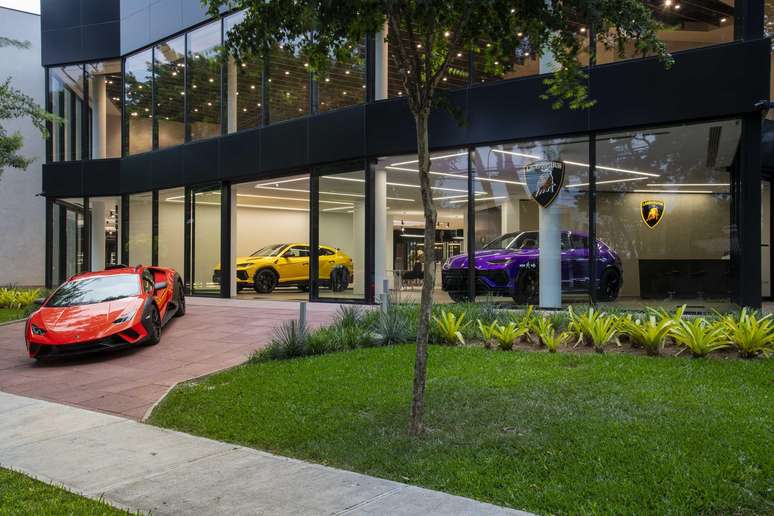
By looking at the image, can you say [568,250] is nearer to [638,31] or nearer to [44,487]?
[638,31]

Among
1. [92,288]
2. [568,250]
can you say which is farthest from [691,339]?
[92,288]

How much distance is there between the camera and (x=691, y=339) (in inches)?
302

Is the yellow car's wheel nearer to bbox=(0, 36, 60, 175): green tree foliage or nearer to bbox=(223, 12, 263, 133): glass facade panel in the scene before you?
bbox=(223, 12, 263, 133): glass facade panel

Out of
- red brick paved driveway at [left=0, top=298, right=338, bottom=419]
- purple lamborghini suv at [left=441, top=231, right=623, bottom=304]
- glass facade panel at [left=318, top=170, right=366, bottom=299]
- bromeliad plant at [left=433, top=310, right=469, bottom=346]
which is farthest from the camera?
glass facade panel at [left=318, top=170, right=366, bottom=299]

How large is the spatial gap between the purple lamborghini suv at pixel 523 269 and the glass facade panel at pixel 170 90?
1217 cm

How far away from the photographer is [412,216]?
17.5m

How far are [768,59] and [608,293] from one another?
5.38 metres

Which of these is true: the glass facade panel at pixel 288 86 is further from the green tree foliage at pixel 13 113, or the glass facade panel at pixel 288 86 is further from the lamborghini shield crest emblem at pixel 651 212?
the lamborghini shield crest emblem at pixel 651 212

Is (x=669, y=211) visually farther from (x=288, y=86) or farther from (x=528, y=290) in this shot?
(x=288, y=86)

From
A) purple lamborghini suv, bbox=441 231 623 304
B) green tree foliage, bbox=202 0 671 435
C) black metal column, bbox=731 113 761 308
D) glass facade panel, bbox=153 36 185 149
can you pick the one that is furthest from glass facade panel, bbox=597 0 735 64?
glass facade panel, bbox=153 36 185 149

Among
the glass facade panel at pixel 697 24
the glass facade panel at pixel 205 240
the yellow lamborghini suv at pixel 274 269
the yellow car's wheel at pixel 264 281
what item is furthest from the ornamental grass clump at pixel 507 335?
the glass facade panel at pixel 205 240

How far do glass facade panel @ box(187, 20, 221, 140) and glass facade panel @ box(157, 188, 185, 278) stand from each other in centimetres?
249

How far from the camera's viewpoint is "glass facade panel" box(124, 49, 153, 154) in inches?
910

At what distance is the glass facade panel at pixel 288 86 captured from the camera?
58.1 feet
